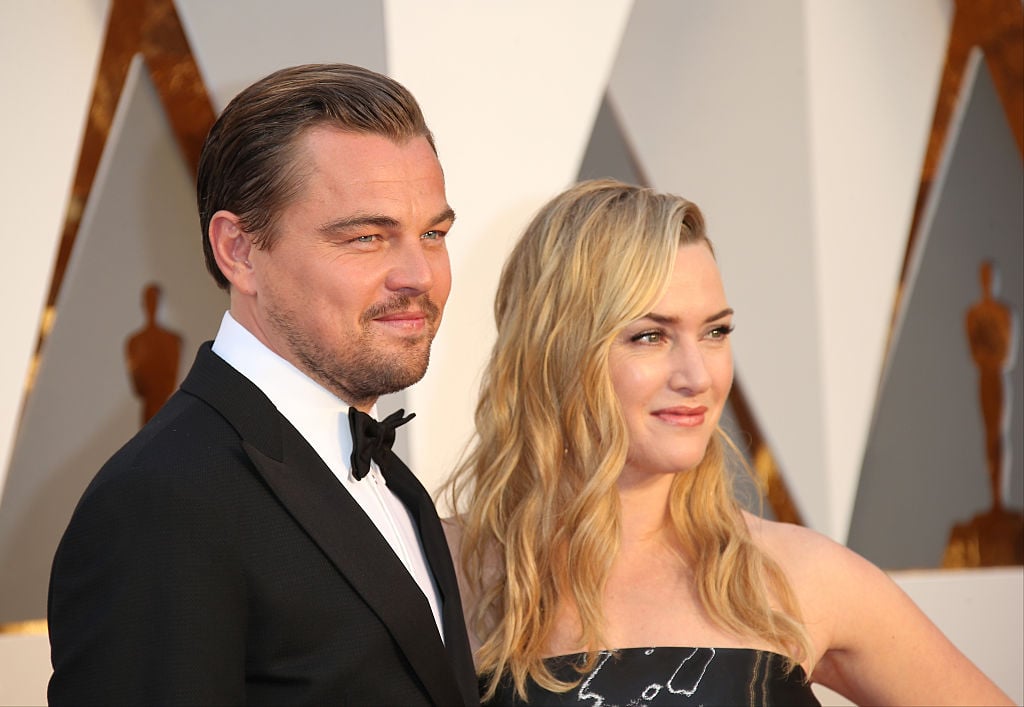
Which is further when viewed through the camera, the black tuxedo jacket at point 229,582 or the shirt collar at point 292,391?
the shirt collar at point 292,391

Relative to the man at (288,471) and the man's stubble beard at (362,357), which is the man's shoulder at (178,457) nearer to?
the man at (288,471)

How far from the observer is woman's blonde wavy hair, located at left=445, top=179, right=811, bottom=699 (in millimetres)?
2176

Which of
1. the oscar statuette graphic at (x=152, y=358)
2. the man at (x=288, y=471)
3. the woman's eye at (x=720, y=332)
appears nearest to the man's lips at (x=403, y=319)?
the man at (x=288, y=471)

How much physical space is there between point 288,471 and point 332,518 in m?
0.08

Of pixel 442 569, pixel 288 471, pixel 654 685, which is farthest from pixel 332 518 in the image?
pixel 654 685

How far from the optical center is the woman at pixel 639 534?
6.98 ft

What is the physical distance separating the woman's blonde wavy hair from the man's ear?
790 mm

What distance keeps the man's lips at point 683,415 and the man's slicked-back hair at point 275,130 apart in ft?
2.58

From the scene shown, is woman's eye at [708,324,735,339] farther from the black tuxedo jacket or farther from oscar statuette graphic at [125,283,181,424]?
oscar statuette graphic at [125,283,181,424]

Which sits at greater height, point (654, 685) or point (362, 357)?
point (362, 357)

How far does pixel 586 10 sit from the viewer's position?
2885 millimetres

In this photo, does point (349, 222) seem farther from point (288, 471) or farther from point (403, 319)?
point (288, 471)

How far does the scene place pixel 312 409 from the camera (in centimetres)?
160

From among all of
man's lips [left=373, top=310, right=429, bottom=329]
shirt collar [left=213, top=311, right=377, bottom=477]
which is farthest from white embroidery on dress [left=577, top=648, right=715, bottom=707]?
man's lips [left=373, top=310, right=429, bottom=329]
